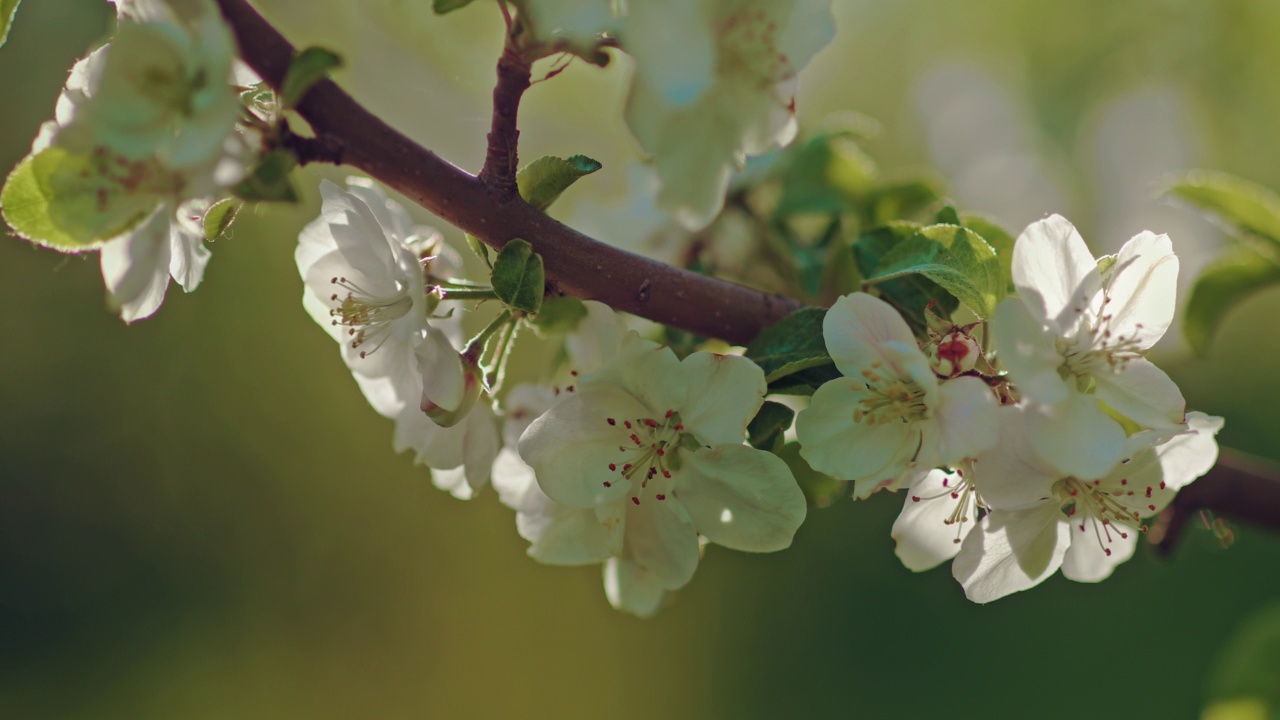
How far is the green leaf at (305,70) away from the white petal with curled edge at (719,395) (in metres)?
0.39

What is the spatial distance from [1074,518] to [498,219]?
1.99ft

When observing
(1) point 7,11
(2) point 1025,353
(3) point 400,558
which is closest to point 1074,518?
(2) point 1025,353

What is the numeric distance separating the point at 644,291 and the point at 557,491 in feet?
0.67

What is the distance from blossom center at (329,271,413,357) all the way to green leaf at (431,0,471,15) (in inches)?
10.3

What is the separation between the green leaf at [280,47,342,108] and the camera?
0.74 meters

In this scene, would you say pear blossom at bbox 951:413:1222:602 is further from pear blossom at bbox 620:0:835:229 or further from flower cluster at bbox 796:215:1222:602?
pear blossom at bbox 620:0:835:229

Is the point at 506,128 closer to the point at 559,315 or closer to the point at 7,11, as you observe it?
the point at 559,315

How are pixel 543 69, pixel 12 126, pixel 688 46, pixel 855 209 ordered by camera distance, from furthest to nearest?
pixel 12 126 < pixel 855 209 < pixel 543 69 < pixel 688 46

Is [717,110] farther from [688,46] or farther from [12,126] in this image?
[12,126]

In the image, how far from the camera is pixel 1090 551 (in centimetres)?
95

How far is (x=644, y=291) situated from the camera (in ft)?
2.92

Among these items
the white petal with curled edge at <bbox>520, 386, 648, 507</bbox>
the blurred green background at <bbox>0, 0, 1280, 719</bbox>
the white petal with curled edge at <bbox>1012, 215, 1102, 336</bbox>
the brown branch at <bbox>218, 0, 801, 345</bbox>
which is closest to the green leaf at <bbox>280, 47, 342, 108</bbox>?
the brown branch at <bbox>218, 0, 801, 345</bbox>

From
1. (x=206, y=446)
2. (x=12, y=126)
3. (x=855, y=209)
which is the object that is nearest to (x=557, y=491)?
(x=855, y=209)

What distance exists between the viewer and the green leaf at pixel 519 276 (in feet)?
2.65
